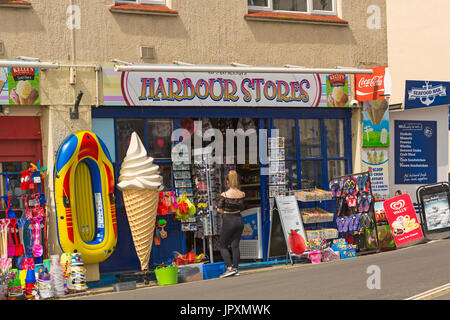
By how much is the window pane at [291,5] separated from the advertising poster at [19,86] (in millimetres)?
5103

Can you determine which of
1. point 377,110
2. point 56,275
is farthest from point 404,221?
point 56,275

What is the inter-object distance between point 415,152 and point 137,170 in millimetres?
7654

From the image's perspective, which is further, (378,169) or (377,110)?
(378,169)

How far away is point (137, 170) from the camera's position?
12.7m

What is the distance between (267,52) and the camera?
48.0 feet

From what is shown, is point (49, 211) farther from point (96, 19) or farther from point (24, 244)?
Result: point (96, 19)

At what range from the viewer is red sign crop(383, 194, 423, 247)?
14945 mm

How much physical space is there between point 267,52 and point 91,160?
13.9 feet

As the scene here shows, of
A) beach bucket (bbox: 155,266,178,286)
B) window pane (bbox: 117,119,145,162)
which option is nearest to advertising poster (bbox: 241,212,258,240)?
beach bucket (bbox: 155,266,178,286)

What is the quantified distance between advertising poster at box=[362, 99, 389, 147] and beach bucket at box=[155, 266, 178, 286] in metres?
5.47

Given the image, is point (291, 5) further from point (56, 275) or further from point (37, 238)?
point (56, 275)

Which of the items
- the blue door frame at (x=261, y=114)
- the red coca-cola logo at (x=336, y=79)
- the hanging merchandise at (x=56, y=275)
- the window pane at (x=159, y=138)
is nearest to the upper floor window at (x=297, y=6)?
the red coca-cola logo at (x=336, y=79)

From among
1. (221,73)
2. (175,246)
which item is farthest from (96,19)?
(175,246)
